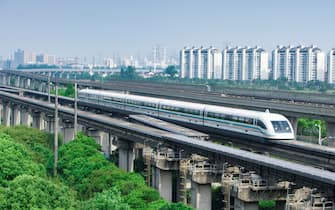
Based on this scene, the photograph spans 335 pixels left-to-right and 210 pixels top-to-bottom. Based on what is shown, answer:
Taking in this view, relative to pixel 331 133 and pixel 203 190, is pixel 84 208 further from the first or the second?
pixel 331 133

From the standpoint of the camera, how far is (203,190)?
34500 millimetres

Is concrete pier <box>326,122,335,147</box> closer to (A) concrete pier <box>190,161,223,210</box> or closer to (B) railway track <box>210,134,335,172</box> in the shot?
(B) railway track <box>210,134,335,172</box>

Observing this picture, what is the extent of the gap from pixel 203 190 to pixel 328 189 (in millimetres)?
10287

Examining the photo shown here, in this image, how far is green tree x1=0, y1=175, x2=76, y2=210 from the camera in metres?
26.5

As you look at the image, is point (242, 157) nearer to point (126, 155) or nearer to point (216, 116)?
point (216, 116)

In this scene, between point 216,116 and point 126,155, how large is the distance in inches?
301

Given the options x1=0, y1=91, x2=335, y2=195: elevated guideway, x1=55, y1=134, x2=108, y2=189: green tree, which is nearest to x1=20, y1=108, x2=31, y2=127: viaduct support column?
x1=0, y1=91, x2=335, y2=195: elevated guideway

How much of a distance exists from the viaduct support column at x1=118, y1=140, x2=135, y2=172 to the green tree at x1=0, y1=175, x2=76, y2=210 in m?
20.6

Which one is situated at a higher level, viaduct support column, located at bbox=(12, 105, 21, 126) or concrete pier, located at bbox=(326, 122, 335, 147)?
concrete pier, located at bbox=(326, 122, 335, 147)

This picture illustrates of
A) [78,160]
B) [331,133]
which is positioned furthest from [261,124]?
[331,133]

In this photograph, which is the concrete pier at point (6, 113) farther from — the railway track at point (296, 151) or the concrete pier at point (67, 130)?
the railway track at point (296, 151)

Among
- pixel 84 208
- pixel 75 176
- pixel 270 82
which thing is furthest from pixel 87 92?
pixel 270 82

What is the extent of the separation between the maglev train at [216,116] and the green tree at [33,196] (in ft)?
57.2

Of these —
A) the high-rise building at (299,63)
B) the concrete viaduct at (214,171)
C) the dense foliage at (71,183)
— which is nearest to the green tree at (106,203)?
the dense foliage at (71,183)
